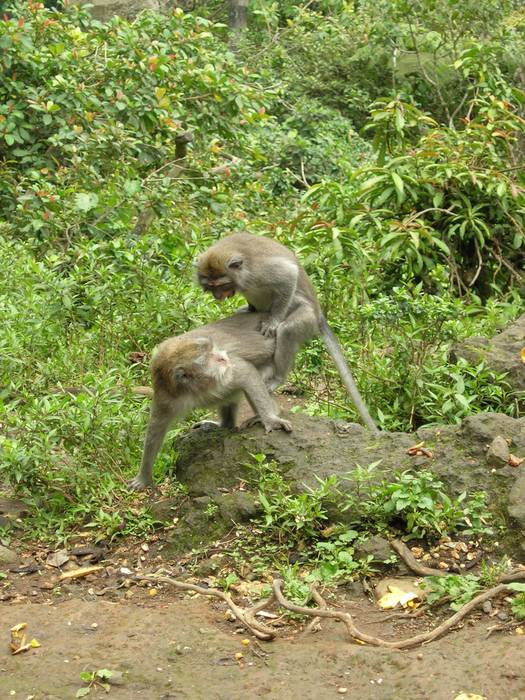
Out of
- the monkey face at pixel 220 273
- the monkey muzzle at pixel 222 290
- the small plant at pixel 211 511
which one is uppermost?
the monkey face at pixel 220 273

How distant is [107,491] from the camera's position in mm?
6027

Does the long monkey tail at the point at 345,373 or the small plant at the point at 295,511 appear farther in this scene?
the long monkey tail at the point at 345,373

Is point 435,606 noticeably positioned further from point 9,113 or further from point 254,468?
point 9,113

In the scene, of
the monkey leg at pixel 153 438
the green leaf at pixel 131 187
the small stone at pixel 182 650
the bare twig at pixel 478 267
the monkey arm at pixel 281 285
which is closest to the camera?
the small stone at pixel 182 650

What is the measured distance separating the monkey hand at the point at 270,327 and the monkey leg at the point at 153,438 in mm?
966

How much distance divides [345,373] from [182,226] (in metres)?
3.83

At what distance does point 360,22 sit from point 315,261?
1074 centimetres

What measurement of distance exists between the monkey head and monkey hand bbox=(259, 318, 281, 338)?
373mm

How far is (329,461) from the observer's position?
5621 mm

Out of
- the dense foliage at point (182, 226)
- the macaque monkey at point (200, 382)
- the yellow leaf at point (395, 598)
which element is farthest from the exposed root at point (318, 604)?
the dense foliage at point (182, 226)

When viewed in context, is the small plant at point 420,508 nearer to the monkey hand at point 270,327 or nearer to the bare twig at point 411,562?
the bare twig at point 411,562

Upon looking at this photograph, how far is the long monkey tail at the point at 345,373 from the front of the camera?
6.58 m

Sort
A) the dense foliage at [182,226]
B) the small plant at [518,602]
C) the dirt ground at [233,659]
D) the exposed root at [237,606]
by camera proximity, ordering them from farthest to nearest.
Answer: the dense foliage at [182,226], the exposed root at [237,606], the small plant at [518,602], the dirt ground at [233,659]

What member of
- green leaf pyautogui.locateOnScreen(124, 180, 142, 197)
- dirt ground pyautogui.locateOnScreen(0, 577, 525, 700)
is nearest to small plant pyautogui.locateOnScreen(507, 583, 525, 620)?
dirt ground pyautogui.locateOnScreen(0, 577, 525, 700)
